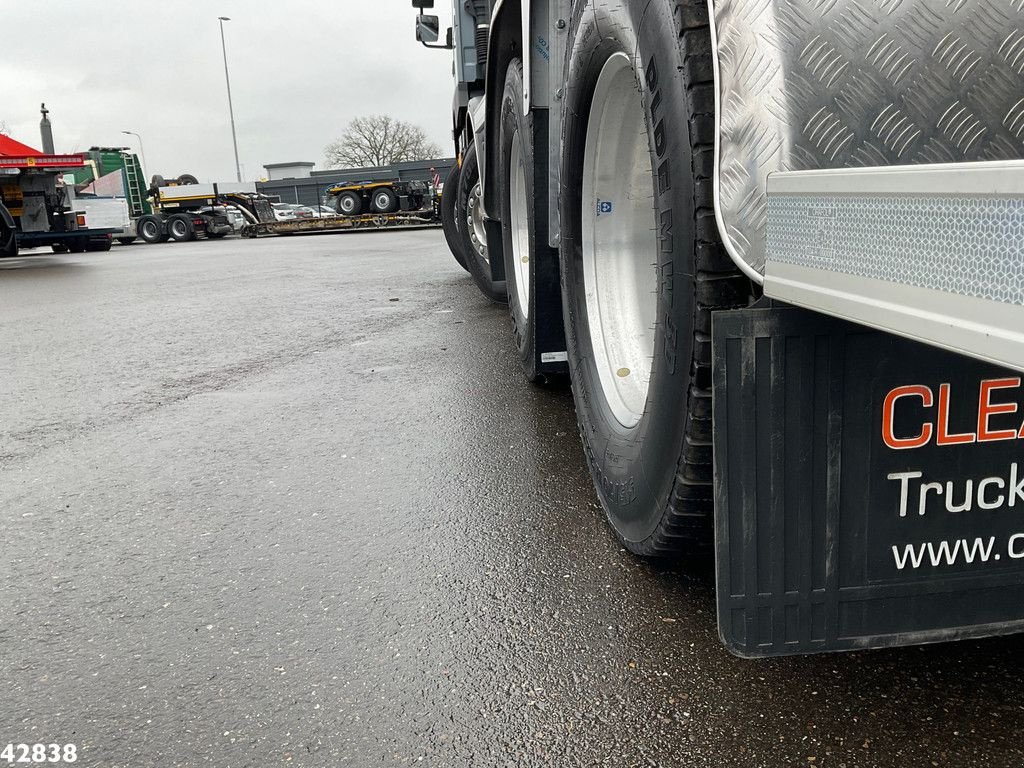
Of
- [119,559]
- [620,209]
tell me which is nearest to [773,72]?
[620,209]

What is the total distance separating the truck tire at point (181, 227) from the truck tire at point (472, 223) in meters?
23.0

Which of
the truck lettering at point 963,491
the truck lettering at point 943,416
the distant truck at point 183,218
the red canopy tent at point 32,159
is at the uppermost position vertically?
the red canopy tent at point 32,159

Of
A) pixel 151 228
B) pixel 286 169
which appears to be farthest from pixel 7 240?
pixel 286 169

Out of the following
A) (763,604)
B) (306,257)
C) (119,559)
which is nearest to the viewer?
(763,604)

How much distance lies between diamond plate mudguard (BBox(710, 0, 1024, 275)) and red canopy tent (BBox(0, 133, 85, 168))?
2008 centimetres

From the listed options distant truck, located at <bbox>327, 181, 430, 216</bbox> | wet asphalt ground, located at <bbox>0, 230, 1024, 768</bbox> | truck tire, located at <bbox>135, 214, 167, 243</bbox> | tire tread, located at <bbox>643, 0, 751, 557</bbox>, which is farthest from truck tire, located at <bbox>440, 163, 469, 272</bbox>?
truck tire, located at <bbox>135, 214, 167, 243</bbox>

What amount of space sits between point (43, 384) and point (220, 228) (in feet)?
80.4

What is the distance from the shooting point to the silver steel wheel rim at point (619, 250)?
2219 mm

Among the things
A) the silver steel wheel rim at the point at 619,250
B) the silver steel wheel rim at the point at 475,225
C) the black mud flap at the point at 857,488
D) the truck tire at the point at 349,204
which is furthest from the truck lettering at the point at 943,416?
the truck tire at the point at 349,204

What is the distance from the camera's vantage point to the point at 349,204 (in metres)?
27.6

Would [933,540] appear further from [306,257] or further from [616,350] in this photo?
[306,257]

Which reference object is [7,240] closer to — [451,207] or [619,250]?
[451,207]

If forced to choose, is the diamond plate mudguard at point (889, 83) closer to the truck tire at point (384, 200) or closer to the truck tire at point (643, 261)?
the truck tire at point (643, 261)

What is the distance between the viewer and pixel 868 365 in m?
1.28
